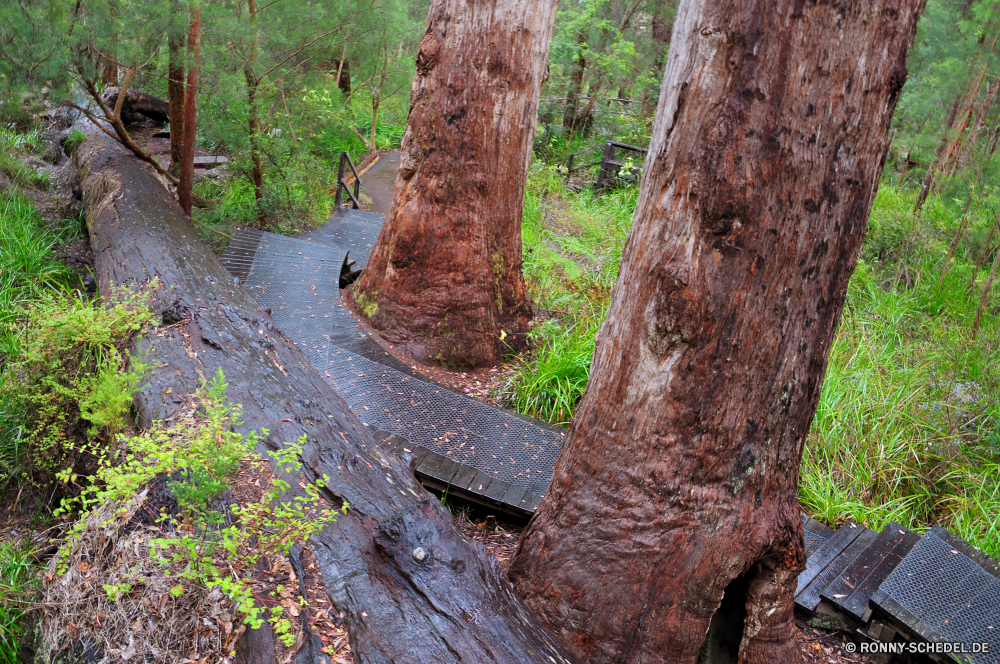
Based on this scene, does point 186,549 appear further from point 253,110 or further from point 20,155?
point 20,155

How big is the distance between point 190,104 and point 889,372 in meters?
7.32

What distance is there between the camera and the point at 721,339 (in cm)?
241

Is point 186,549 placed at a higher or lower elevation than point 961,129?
lower

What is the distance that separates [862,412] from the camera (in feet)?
17.1

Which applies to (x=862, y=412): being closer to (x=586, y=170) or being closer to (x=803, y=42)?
(x=803, y=42)

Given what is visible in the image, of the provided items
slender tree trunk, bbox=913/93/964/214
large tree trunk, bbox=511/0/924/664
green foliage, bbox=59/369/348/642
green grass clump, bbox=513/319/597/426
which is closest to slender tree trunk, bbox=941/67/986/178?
slender tree trunk, bbox=913/93/964/214

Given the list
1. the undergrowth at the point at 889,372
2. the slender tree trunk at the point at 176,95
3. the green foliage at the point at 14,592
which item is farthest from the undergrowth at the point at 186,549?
the slender tree trunk at the point at 176,95

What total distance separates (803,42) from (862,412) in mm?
3953

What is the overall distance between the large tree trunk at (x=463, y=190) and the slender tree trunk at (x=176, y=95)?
2816 mm

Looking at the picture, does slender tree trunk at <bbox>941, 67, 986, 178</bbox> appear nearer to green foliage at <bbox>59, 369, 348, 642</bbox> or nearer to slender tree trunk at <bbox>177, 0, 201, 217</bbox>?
slender tree trunk at <bbox>177, 0, 201, 217</bbox>

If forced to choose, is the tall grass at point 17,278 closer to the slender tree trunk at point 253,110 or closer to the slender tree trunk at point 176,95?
the slender tree trunk at point 176,95

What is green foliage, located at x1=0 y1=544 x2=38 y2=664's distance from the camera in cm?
280

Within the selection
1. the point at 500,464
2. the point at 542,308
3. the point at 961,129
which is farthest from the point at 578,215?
the point at 500,464

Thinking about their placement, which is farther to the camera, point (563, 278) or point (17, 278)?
point (563, 278)
